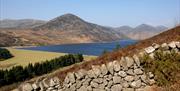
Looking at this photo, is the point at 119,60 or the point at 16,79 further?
the point at 16,79

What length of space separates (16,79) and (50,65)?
45.8ft

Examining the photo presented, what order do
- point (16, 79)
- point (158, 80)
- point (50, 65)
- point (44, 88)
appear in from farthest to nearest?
point (50, 65)
point (16, 79)
point (44, 88)
point (158, 80)

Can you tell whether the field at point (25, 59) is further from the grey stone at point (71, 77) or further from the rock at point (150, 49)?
A: the rock at point (150, 49)

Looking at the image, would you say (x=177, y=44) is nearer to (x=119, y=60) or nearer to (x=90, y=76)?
(x=119, y=60)

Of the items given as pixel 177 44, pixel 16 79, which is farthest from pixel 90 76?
pixel 16 79

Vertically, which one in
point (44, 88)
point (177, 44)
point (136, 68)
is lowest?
point (44, 88)

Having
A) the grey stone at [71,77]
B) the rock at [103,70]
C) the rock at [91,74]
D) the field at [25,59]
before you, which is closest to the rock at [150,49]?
the rock at [103,70]

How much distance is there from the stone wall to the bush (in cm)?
28

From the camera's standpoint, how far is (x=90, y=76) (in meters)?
16.7

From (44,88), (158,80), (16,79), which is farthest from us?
(16,79)

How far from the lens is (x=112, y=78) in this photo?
1644 cm

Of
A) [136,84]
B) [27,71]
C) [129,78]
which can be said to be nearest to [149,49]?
[129,78]

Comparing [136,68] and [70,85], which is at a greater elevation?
[136,68]

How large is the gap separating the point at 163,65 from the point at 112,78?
9.39 feet
